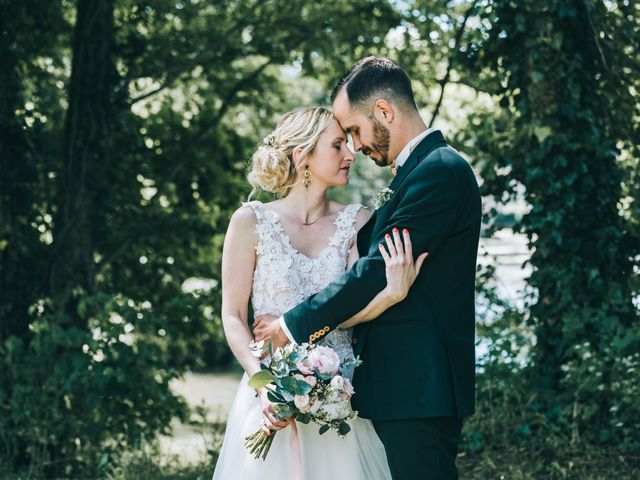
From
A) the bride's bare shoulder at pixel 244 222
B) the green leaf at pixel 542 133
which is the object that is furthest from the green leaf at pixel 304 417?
the green leaf at pixel 542 133

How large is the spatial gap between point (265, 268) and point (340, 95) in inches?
30.9

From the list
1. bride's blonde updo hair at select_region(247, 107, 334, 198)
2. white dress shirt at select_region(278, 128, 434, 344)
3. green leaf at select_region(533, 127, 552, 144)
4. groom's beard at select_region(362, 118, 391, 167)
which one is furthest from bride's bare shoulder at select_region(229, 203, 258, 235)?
green leaf at select_region(533, 127, 552, 144)

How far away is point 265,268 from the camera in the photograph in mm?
3668

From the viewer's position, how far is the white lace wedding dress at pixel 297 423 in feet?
11.7

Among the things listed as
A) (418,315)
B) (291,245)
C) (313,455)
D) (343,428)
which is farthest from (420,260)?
(313,455)

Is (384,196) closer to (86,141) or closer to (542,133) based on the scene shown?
(542,133)

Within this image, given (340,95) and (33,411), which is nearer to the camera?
(340,95)

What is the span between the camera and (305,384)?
9.90 feet

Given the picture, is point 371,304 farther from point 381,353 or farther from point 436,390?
point 436,390

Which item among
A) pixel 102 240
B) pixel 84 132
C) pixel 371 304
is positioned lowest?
pixel 371 304

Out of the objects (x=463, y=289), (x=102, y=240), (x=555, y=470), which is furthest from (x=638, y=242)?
(x=102, y=240)

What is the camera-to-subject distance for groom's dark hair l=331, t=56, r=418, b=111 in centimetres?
334

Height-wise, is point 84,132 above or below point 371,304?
above

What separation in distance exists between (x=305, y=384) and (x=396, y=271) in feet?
1.68
